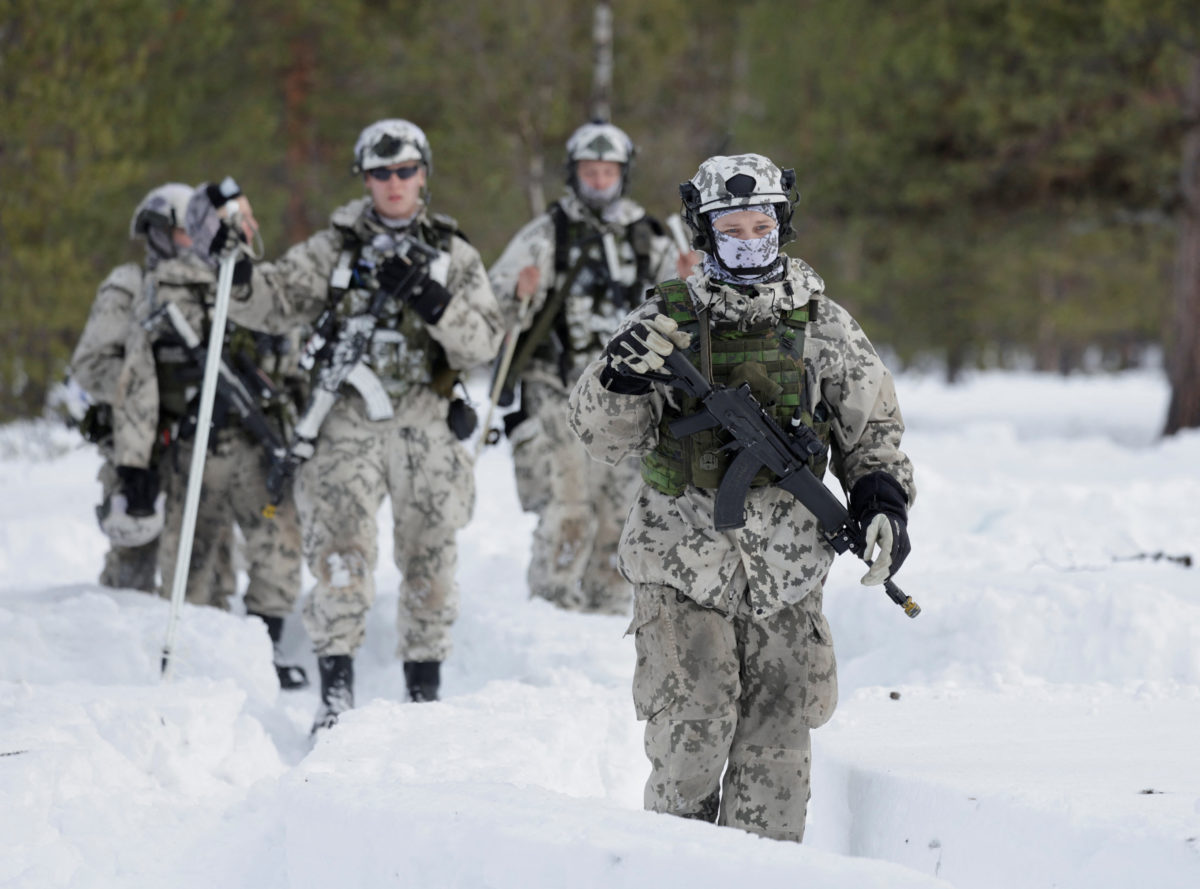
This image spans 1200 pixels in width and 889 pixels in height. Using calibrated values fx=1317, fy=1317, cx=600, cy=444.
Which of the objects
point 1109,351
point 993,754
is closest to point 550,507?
point 993,754

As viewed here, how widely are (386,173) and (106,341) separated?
217 centimetres

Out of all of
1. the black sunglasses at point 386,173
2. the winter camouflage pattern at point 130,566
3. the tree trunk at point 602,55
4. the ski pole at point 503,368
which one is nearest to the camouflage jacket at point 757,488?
the black sunglasses at point 386,173

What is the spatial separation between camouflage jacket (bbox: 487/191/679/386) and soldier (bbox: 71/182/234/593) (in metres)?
1.71

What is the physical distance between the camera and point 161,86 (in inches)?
619

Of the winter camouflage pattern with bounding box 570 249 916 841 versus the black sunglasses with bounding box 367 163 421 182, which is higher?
the black sunglasses with bounding box 367 163 421 182

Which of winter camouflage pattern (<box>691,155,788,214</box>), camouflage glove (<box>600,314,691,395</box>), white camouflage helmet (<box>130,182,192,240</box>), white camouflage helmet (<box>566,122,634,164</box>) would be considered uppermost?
white camouflage helmet (<box>566,122,634,164</box>)

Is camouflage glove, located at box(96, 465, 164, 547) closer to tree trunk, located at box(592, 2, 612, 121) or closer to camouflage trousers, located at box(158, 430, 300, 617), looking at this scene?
camouflage trousers, located at box(158, 430, 300, 617)

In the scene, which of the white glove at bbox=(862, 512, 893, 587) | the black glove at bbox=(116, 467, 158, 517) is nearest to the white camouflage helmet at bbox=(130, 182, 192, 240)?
the black glove at bbox=(116, 467, 158, 517)

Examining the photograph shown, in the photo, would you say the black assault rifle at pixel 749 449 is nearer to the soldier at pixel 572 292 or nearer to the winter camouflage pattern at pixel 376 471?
the winter camouflage pattern at pixel 376 471

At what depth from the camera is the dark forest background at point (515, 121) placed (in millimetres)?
12180

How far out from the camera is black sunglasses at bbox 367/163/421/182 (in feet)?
18.4

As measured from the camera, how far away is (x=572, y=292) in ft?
23.5

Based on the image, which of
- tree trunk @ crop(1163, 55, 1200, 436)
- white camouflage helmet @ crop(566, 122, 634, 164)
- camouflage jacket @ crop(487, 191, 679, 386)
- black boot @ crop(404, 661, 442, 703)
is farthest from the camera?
tree trunk @ crop(1163, 55, 1200, 436)

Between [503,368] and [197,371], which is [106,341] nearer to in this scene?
[197,371]
